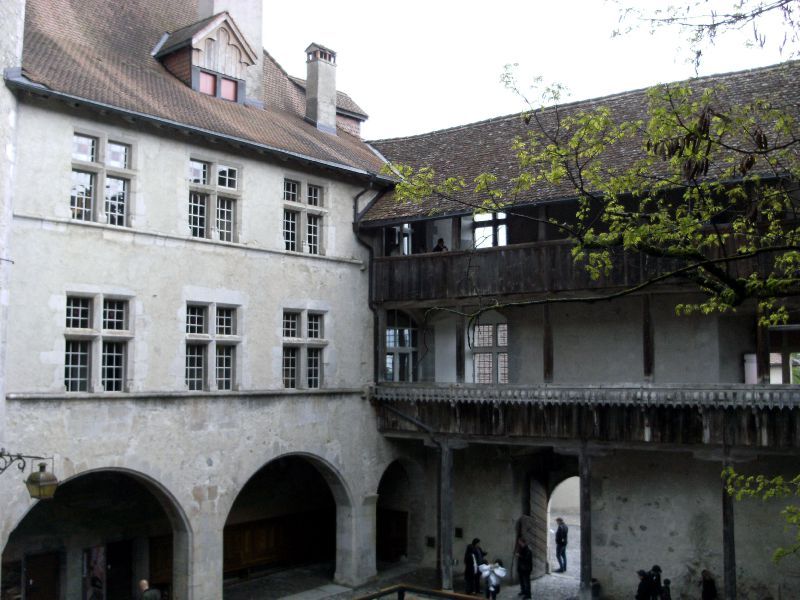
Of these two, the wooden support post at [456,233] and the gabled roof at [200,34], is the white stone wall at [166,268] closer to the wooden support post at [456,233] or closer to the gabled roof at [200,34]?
the wooden support post at [456,233]

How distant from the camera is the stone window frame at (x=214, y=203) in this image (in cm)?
1716

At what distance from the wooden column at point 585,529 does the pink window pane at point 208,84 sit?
1105 cm

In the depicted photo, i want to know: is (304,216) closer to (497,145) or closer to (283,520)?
(497,145)

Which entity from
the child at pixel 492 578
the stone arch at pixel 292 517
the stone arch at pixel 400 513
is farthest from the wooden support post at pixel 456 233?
the child at pixel 492 578

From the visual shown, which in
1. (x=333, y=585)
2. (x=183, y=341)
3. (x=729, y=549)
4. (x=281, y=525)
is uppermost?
(x=183, y=341)

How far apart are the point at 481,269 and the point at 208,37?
25.7 feet

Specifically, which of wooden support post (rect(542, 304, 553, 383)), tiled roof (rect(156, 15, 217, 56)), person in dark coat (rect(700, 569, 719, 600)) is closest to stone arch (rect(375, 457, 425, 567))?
wooden support post (rect(542, 304, 553, 383))

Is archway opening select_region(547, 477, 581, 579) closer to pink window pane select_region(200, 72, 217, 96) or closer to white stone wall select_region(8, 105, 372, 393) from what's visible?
white stone wall select_region(8, 105, 372, 393)

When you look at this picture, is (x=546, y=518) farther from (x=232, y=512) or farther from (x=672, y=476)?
(x=232, y=512)

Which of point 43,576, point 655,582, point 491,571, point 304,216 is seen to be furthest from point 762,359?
point 43,576

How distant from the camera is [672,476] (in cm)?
1880

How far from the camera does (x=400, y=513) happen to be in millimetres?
22906

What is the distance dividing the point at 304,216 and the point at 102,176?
16.4ft

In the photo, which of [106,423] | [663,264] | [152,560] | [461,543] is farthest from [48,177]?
[461,543]
